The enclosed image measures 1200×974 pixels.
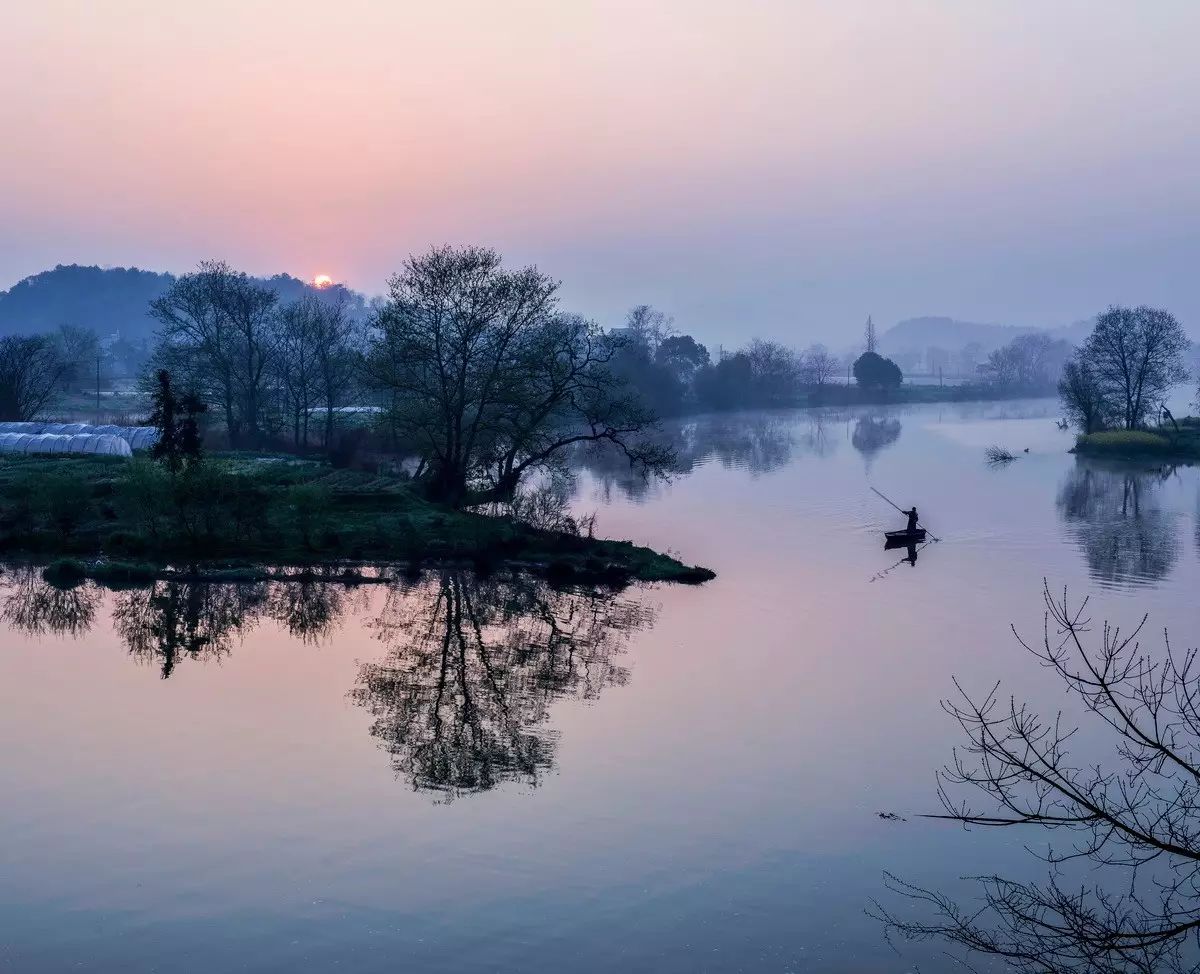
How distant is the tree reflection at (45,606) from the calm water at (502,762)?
13 cm

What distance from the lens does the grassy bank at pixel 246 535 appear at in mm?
39938

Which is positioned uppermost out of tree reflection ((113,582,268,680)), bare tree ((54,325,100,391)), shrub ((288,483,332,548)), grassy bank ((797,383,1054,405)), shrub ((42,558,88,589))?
bare tree ((54,325,100,391))

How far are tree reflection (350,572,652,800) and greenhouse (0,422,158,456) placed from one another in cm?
3847

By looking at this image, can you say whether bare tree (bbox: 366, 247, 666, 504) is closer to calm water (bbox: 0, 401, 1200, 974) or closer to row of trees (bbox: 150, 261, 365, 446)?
calm water (bbox: 0, 401, 1200, 974)

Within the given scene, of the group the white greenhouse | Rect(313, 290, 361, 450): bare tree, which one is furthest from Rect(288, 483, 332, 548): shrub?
Rect(313, 290, 361, 450): bare tree

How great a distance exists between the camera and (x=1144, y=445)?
8462 cm

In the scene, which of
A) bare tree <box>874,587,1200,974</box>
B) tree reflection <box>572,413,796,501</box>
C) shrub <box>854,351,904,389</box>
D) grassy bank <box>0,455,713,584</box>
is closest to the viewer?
bare tree <box>874,587,1200,974</box>

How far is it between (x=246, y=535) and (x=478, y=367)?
44.4ft

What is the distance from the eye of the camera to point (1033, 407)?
169 metres

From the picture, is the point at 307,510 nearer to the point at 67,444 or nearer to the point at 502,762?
the point at 502,762

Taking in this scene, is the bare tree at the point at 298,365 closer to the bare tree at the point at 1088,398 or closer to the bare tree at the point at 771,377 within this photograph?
the bare tree at the point at 1088,398

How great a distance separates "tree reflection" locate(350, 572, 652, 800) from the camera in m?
21.9

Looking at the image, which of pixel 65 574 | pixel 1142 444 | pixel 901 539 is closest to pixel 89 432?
pixel 65 574

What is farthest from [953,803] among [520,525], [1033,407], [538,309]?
[1033,407]
